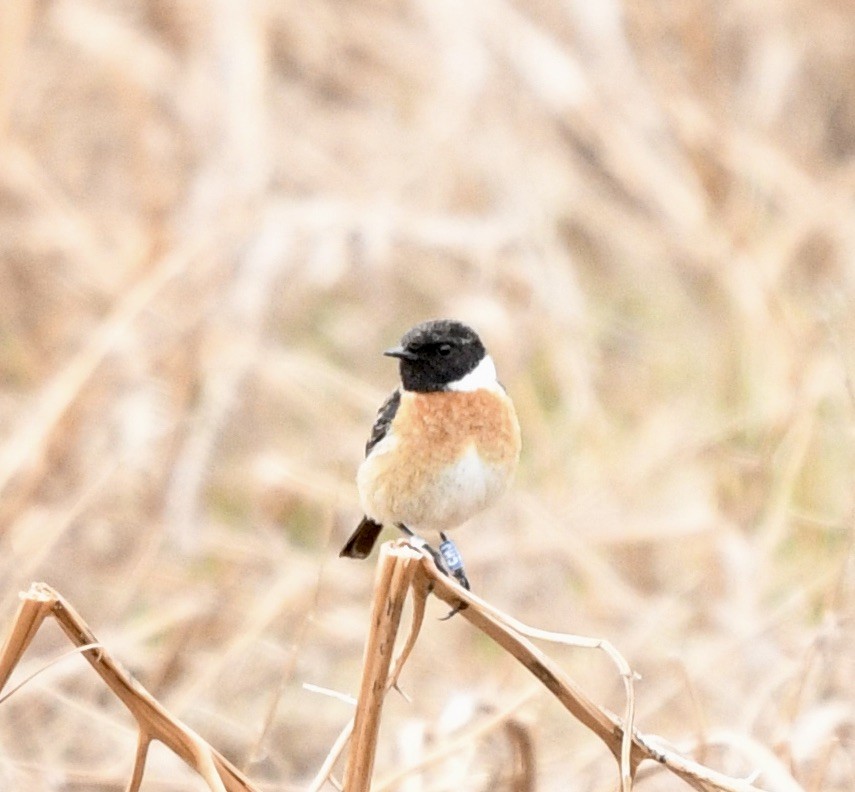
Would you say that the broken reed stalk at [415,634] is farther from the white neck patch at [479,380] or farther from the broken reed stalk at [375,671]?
the white neck patch at [479,380]

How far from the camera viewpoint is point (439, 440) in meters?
2.84

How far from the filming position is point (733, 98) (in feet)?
24.2

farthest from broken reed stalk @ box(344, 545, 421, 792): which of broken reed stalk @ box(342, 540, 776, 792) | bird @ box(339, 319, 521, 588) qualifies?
bird @ box(339, 319, 521, 588)

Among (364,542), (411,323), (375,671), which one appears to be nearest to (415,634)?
(375,671)

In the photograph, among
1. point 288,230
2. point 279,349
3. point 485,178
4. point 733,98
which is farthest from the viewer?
point 733,98

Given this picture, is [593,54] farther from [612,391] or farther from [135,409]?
[135,409]

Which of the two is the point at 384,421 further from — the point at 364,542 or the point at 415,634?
the point at 415,634

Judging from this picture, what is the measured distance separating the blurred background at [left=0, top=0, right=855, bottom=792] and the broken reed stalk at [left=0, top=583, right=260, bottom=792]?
3.44 ft

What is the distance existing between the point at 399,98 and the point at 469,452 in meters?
4.29

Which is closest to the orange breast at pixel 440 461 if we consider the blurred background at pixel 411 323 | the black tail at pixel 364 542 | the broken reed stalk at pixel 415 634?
the black tail at pixel 364 542

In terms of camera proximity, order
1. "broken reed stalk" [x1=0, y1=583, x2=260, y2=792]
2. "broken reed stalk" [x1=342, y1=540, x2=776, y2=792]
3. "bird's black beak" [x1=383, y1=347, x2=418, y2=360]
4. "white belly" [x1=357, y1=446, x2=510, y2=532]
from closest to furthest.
A: "broken reed stalk" [x1=0, y1=583, x2=260, y2=792] < "broken reed stalk" [x1=342, y1=540, x2=776, y2=792] < "white belly" [x1=357, y1=446, x2=510, y2=532] < "bird's black beak" [x1=383, y1=347, x2=418, y2=360]

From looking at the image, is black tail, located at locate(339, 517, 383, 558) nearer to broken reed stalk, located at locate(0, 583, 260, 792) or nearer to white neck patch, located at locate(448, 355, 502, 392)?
white neck patch, located at locate(448, 355, 502, 392)

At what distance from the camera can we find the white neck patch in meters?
2.95

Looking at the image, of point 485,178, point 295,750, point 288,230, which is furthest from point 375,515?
point 485,178
